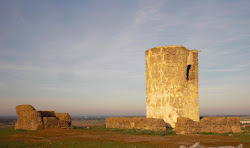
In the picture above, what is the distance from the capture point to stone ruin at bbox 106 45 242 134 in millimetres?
19359

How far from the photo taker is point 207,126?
18969 mm

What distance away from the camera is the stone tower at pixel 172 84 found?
796 inches

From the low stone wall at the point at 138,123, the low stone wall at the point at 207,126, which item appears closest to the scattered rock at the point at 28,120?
the low stone wall at the point at 138,123

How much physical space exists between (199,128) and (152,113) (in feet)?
13.8

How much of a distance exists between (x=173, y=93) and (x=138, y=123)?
12.9ft

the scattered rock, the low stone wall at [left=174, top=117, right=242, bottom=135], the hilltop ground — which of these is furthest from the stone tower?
the scattered rock

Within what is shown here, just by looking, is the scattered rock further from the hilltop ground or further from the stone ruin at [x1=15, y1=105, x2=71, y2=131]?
the hilltop ground

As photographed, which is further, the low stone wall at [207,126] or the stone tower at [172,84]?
the stone tower at [172,84]

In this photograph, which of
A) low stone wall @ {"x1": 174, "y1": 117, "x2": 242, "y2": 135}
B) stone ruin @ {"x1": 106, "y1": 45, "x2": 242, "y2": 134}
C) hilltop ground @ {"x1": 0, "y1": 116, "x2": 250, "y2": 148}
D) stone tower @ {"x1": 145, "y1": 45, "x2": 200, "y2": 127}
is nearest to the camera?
hilltop ground @ {"x1": 0, "y1": 116, "x2": 250, "y2": 148}

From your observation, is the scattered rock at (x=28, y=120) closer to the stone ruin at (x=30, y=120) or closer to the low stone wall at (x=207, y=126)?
the stone ruin at (x=30, y=120)

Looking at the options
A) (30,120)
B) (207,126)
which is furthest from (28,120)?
(207,126)

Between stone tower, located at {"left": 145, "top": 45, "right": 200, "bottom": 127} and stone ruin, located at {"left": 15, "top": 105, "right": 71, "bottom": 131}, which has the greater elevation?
stone tower, located at {"left": 145, "top": 45, "right": 200, "bottom": 127}

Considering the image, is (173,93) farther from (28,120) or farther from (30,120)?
(28,120)

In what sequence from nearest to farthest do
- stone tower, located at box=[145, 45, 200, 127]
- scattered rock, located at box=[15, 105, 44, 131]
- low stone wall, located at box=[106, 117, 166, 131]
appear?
scattered rock, located at box=[15, 105, 44, 131] → low stone wall, located at box=[106, 117, 166, 131] → stone tower, located at box=[145, 45, 200, 127]
